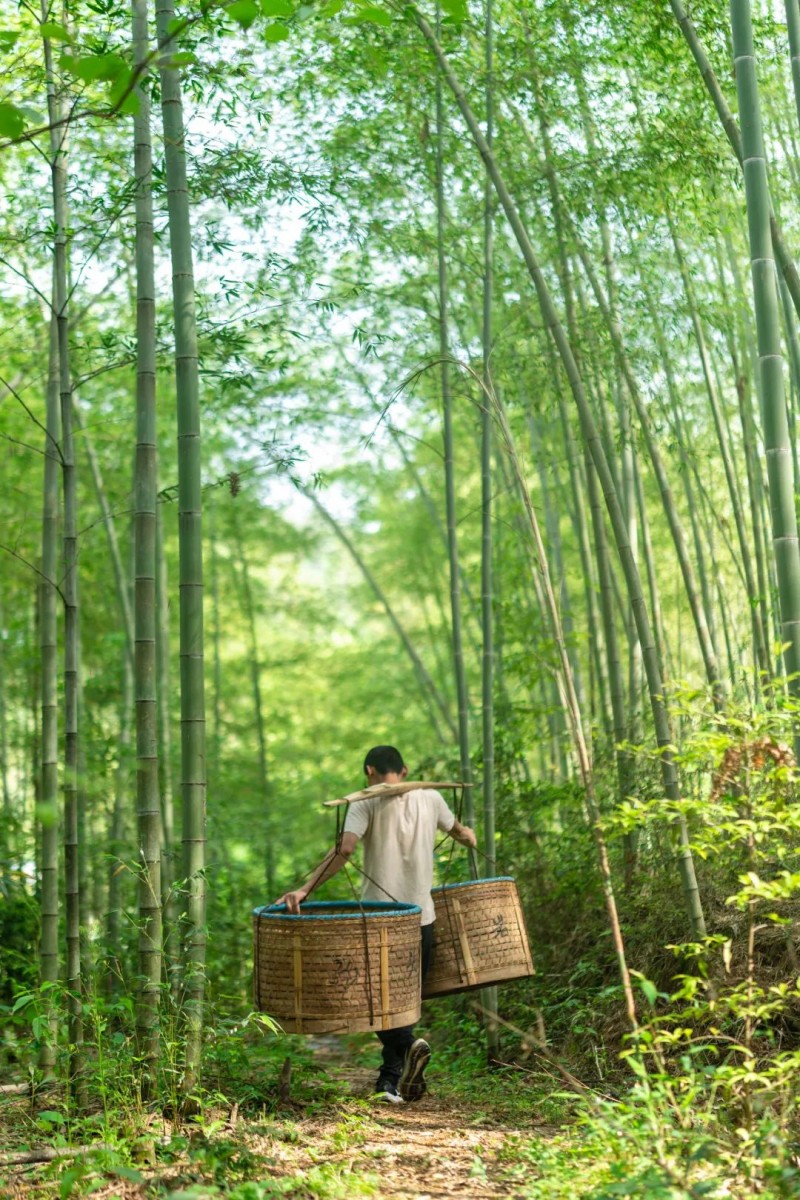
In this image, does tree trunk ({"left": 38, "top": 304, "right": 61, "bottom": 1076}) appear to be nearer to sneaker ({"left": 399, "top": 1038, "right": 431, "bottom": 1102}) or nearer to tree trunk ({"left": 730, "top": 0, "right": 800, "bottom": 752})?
sneaker ({"left": 399, "top": 1038, "right": 431, "bottom": 1102})

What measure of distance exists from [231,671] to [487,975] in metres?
9.70

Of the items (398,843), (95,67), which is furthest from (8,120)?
(398,843)

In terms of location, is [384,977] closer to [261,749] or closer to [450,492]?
[450,492]

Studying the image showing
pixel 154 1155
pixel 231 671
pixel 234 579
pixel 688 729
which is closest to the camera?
pixel 154 1155

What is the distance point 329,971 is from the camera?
11.3 feet

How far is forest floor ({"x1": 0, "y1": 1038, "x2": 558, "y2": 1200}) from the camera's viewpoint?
107 inches

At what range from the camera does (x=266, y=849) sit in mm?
10227

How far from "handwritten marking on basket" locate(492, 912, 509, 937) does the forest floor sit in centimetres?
53

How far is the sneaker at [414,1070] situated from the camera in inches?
153

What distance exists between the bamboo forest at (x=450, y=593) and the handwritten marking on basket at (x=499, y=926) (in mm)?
27

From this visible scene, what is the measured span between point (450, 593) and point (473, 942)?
196 centimetres

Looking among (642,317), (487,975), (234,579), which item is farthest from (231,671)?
(487,975)

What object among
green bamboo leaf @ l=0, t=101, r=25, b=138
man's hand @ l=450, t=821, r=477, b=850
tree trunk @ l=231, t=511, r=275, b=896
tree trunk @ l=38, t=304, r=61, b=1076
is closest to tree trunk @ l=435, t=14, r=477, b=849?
man's hand @ l=450, t=821, r=477, b=850

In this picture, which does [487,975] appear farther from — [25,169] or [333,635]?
[333,635]
